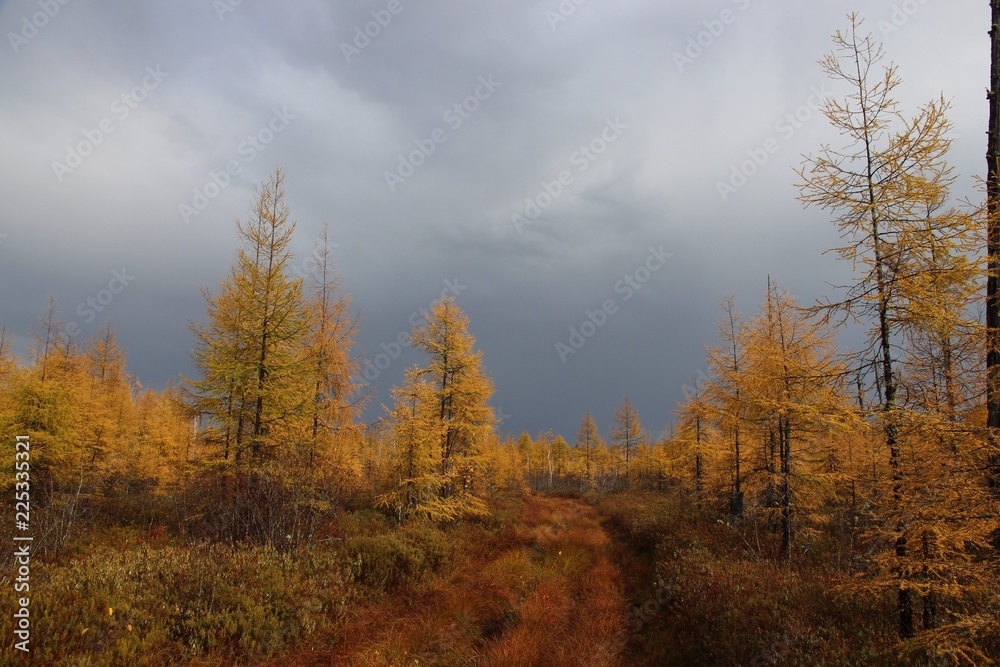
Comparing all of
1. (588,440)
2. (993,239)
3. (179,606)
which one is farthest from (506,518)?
(588,440)

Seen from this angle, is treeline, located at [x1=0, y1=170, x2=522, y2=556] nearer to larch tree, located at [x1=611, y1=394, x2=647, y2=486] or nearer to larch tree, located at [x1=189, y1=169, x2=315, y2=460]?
larch tree, located at [x1=189, y1=169, x2=315, y2=460]

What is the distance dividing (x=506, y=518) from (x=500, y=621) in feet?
38.5

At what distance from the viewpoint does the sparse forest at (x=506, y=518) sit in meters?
5.40

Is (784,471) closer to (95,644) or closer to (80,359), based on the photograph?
(95,644)

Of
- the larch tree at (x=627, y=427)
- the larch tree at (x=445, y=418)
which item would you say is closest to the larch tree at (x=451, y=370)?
the larch tree at (x=445, y=418)

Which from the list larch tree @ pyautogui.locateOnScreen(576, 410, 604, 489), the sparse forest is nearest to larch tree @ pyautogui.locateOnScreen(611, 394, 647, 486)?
larch tree @ pyautogui.locateOnScreen(576, 410, 604, 489)

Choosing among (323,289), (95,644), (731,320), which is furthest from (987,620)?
(323,289)

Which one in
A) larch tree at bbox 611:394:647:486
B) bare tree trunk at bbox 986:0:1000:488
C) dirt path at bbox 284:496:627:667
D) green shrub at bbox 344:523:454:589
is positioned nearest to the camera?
bare tree trunk at bbox 986:0:1000:488

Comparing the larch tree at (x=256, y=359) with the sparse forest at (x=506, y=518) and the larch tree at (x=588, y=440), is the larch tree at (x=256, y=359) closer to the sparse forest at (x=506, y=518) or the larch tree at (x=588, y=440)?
the sparse forest at (x=506, y=518)

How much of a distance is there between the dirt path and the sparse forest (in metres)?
0.06

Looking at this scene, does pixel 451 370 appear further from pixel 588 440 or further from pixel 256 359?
pixel 588 440

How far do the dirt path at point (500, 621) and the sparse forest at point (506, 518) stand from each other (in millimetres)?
A: 59

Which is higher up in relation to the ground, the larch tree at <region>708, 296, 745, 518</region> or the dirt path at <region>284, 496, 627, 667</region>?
the larch tree at <region>708, 296, 745, 518</region>

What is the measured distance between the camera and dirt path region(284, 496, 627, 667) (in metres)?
6.62
